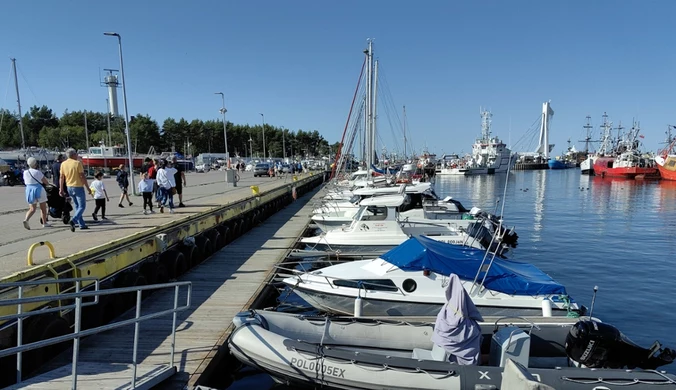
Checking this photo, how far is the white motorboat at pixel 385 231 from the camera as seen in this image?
1515 cm

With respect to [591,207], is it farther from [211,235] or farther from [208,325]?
[208,325]

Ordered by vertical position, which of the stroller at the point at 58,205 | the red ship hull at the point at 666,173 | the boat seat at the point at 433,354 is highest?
the stroller at the point at 58,205

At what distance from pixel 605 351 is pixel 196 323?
694 cm

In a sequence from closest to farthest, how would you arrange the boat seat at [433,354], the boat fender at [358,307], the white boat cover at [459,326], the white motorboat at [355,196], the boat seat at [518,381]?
the boat seat at [518,381] → the white boat cover at [459,326] → the boat seat at [433,354] → the boat fender at [358,307] → the white motorboat at [355,196]

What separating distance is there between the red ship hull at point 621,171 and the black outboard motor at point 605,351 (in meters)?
78.9

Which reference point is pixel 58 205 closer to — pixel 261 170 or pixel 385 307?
pixel 385 307

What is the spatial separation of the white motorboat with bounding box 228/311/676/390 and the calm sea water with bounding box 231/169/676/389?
1.47 metres

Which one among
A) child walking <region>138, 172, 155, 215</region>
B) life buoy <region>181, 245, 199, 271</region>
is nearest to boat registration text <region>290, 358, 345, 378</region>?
life buoy <region>181, 245, 199, 271</region>

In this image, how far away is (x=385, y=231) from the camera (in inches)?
607

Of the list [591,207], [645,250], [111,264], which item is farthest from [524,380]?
[591,207]

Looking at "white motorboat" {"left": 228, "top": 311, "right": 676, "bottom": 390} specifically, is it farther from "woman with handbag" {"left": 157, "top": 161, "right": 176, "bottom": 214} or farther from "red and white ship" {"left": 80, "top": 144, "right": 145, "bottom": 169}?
"red and white ship" {"left": 80, "top": 144, "right": 145, "bottom": 169}

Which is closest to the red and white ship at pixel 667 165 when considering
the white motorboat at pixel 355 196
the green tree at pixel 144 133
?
the white motorboat at pixel 355 196

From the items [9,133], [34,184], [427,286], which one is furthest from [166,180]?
[9,133]

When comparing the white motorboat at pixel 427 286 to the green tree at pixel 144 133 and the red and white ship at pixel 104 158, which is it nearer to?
the red and white ship at pixel 104 158
